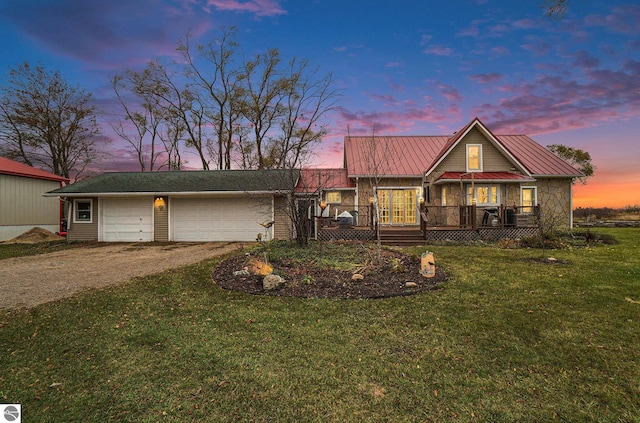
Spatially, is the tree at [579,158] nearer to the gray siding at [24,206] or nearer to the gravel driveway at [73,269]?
the gravel driveway at [73,269]

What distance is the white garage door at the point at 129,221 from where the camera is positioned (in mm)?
16078

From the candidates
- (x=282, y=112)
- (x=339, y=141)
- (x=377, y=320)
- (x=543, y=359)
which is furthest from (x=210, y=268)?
(x=282, y=112)

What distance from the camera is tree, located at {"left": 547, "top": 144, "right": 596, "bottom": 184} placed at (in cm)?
2452

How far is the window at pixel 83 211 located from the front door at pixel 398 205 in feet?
51.7

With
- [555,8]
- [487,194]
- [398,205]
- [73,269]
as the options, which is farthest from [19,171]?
[487,194]

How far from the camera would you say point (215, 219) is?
15977 millimetres

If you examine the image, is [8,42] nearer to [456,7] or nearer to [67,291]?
[67,291]

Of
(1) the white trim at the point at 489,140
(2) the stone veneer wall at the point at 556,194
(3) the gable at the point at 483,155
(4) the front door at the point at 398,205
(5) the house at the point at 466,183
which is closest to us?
(5) the house at the point at 466,183

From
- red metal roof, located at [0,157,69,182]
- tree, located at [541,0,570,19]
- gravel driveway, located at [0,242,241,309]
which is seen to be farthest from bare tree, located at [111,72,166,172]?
tree, located at [541,0,570,19]

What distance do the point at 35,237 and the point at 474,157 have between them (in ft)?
82.0

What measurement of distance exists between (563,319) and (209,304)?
5.79 metres

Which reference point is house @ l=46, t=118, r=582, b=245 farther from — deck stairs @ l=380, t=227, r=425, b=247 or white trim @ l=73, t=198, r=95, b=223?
deck stairs @ l=380, t=227, r=425, b=247

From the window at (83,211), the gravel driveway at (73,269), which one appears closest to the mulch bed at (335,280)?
the gravel driveway at (73,269)

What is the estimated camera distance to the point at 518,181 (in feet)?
50.6
